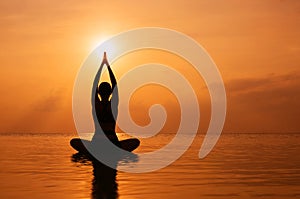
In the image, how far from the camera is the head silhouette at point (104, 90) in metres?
30.9

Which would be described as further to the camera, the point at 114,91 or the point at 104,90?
the point at 104,90

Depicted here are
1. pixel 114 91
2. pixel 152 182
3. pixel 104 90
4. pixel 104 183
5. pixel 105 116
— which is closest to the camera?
pixel 104 183

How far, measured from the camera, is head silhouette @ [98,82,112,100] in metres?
30.9

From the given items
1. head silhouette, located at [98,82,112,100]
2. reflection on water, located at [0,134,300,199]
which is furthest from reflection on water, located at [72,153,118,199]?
head silhouette, located at [98,82,112,100]

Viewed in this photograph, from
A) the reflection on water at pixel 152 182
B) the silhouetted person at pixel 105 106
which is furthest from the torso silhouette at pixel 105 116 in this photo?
the reflection on water at pixel 152 182

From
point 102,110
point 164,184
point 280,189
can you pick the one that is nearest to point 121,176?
point 164,184

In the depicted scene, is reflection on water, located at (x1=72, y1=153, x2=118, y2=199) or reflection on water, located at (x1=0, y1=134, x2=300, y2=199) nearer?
reflection on water, located at (x1=72, y1=153, x2=118, y2=199)

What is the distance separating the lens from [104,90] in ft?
102

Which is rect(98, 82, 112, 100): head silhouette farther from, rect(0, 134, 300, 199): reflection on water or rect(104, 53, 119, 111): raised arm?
rect(0, 134, 300, 199): reflection on water

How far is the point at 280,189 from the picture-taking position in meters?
18.0

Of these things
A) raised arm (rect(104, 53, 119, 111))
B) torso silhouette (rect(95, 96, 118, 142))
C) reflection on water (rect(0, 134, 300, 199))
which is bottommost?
reflection on water (rect(0, 134, 300, 199))

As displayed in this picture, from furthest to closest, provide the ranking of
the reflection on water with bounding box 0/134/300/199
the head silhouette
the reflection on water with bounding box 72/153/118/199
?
the head silhouette
the reflection on water with bounding box 0/134/300/199
the reflection on water with bounding box 72/153/118/199

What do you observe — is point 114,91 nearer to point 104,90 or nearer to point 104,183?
point 104,90

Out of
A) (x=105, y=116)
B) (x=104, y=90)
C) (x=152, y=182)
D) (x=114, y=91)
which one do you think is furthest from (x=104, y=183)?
(x=104, y=90)
